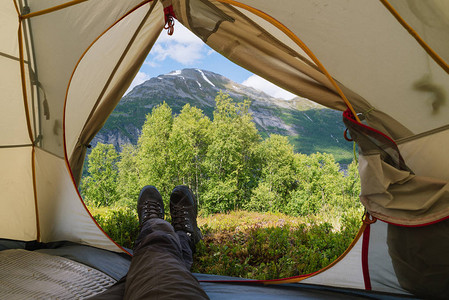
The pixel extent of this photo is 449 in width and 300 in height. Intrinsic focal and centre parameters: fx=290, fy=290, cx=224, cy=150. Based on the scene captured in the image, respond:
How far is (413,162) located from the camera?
3.55 ft

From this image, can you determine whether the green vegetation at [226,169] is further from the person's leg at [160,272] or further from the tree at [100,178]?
the person's leg at [160,272]

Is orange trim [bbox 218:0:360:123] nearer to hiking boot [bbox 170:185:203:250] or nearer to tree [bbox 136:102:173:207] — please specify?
hiking boot [bbox 170:185:203:250]

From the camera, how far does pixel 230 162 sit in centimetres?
2027

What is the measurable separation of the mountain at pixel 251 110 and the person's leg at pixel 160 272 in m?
56.7

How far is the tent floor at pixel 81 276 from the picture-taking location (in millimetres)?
1220

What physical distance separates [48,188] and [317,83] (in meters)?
1.73

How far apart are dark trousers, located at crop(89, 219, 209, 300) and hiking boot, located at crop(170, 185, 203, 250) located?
752 mm

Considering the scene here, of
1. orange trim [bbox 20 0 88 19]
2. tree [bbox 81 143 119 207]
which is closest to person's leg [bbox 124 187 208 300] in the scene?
orange trim [bbox 20 0 88 19]

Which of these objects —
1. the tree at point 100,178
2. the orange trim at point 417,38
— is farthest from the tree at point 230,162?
the orange trim at point 417,38

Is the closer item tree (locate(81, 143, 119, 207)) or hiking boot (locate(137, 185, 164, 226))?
hiking boot (locate(137, 185, 164, 226))

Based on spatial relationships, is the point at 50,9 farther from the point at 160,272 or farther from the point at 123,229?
the point at 123,229

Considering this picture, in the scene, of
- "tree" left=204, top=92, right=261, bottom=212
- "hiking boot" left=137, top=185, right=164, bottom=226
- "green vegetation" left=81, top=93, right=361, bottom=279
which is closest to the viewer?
"hiking boot" left=137, top=185, right=164, bottom=226

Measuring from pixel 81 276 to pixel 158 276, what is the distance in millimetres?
707

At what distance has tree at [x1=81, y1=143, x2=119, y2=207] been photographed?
20219 millimetres
